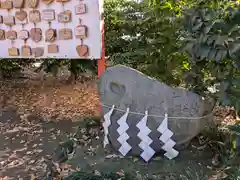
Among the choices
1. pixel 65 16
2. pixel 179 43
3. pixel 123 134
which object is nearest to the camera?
pixel 123 134

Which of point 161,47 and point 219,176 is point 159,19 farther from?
point 219,176

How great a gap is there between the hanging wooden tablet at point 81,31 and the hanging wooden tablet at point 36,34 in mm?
444

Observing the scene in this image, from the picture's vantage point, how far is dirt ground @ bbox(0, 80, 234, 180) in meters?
3.12

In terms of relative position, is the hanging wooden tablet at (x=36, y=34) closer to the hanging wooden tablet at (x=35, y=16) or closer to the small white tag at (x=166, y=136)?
the hanging wooden tablet at (x=35, y=16)

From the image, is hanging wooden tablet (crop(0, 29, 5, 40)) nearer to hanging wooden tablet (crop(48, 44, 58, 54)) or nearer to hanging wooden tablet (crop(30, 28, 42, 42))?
hanging wooden tablet (crop(30, 28, 42, 42))

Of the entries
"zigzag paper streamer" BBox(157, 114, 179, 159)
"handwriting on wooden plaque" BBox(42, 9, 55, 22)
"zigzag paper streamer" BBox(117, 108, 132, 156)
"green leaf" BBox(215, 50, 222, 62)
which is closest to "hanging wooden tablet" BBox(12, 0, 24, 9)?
"handwriting on wooden plaque" BBox(42, 9, 55, 22)

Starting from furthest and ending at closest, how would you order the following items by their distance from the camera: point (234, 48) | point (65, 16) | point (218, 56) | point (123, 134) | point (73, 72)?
point (73, 72) < point (65, 16) < point (123, 134) < point (218, 56) < point (234, 48)

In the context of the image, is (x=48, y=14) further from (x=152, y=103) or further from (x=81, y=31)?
(x=152, y=103)

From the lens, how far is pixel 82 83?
5.45 metres

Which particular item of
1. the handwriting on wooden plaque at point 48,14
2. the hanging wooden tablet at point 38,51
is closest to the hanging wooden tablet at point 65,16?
the handwriting on wooden plaque at point 48,14

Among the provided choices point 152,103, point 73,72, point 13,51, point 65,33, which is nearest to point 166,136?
point 152,103

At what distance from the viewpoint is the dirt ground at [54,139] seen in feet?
10.2

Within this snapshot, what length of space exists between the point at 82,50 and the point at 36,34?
0.56 m

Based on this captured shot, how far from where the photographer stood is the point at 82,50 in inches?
149
